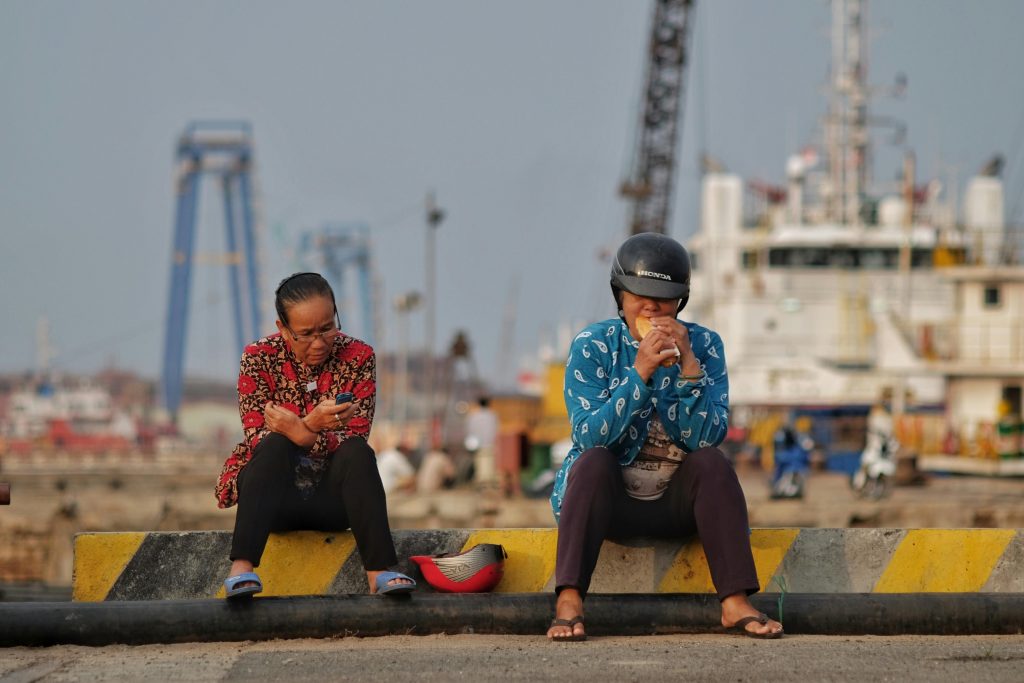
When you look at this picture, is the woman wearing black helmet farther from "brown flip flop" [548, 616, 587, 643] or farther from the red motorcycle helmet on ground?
the red motorcycle helmet on ground

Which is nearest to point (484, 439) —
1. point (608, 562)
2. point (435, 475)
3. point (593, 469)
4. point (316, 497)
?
point (435, 475)

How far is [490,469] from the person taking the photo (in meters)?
21.5

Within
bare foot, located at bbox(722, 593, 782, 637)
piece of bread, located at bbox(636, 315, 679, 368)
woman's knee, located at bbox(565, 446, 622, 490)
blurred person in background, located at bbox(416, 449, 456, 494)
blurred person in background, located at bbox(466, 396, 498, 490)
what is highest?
piece of bread, located at bbox(636, 315, 679, 368)

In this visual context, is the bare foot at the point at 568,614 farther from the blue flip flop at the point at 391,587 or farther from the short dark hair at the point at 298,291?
the short dark hair at the point at 298,291

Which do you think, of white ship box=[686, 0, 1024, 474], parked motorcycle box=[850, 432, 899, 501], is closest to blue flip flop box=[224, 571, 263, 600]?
parked motorcycle box=[850, 432, 899, 501]

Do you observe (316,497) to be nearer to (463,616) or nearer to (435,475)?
(463,616)

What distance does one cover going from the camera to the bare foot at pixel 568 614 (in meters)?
4.53

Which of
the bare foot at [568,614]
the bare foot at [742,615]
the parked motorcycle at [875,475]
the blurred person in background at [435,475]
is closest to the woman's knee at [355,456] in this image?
the bare foot at [568,614]

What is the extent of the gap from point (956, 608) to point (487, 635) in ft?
4.88

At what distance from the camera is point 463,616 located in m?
4.74

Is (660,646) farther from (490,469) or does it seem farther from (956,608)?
(490,469)

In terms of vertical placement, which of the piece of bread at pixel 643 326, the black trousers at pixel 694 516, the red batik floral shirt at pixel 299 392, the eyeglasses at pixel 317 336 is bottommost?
the black trousers at pixel 694 516

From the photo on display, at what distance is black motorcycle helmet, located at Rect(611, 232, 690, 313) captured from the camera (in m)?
4.82

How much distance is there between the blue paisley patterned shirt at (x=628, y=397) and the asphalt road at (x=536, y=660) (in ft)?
2.03
